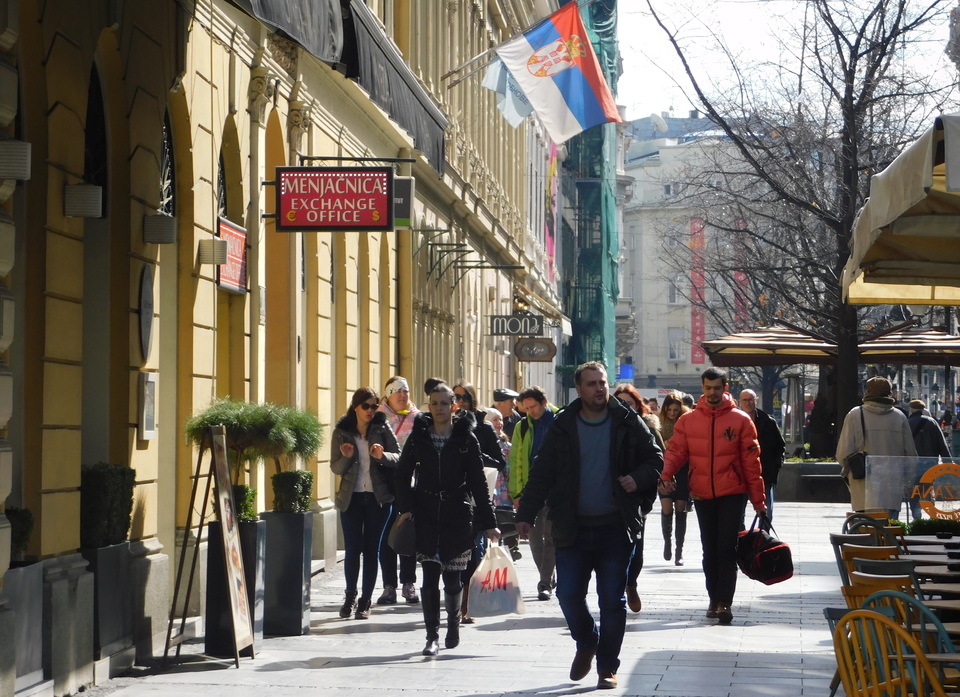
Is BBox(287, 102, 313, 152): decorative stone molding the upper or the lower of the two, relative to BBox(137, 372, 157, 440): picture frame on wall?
upper

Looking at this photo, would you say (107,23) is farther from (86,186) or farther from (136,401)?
(136,401)

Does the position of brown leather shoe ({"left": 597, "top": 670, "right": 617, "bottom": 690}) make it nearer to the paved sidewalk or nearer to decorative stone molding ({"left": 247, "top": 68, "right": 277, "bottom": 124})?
the paved sidewalk

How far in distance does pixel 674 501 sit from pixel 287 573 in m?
4.75

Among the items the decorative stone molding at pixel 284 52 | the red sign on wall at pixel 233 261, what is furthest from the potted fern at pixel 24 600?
→ the decorative stone molding at pixel 284 52

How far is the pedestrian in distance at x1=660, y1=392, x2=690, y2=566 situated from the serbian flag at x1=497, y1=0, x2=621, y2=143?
365 cm

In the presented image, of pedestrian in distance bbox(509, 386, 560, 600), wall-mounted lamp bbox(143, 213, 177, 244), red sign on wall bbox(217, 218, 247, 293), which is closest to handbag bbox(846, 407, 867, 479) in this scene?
pedestrian in distance bbox(509, 386, 560, 600)

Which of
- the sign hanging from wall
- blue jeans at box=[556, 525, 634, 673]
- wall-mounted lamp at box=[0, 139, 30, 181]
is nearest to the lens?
wall-mounted lamp at box=[0, 139, 30, 181]

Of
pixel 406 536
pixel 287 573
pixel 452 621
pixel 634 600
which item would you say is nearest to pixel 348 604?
pixel 287 573

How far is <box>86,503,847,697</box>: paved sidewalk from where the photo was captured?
360 inches

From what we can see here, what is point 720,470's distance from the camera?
469 inches

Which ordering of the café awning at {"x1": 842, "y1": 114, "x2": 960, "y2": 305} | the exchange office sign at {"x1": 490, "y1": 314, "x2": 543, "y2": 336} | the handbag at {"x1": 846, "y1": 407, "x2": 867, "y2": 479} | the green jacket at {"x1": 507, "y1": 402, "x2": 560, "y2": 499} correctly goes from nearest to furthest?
1. the café awning at {"x1": 842, "y1": 114, "x2": 960, "y2": 305}
2. the green jacket at {"x1": 507, "y1": 402, "x2": 560, "y2": 499}
3. the handbag at {"x1": 846, "y1": 407, "x2": 867, "y2": 479}
4. the exchange office sign at {"x1": 490, "y1": 314, "x2": 543, "y2": 336}

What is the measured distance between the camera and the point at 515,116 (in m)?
22.9

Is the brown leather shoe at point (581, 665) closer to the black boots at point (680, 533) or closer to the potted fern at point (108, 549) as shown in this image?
the potted fern at point (108, 549)

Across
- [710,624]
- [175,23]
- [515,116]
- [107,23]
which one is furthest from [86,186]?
[515,116]
